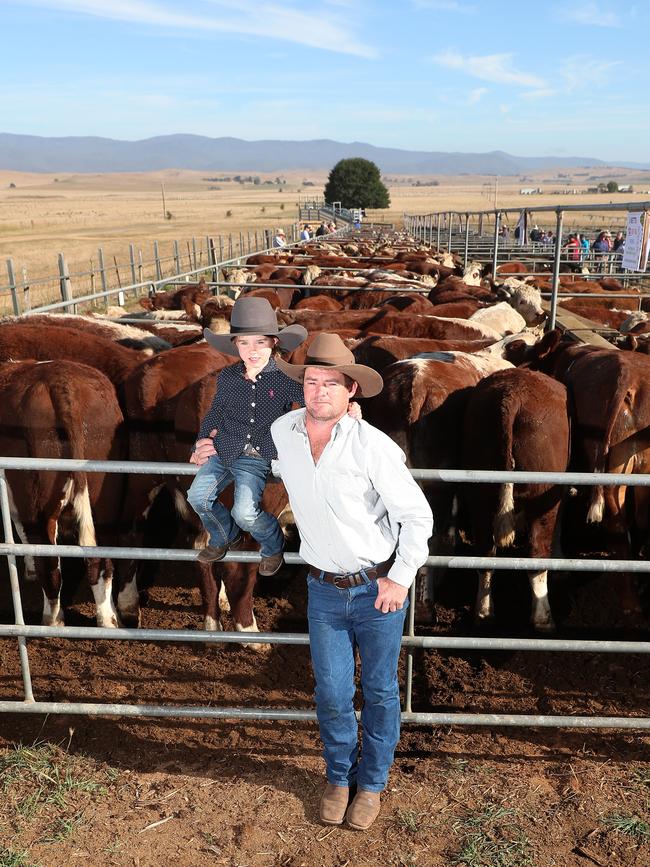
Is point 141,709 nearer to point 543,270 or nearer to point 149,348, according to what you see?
point 149,348

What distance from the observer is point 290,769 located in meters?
3.30

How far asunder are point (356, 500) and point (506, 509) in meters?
2.14

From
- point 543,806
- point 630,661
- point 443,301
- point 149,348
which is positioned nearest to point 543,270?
point 443,301

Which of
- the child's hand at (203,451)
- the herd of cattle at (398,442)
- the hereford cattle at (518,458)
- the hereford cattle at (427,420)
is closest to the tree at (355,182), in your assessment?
the herd of cattle at (398,442)

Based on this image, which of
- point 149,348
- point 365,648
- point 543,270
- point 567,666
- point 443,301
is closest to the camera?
point 365,648

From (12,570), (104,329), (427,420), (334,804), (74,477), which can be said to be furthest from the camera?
(104,329)

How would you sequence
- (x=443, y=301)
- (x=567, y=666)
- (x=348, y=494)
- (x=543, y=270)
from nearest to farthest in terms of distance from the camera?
1. (x=348, y=494)
2. (x=567, y=666)
3. (x=443, y=301)
4. (x=543, y=270)

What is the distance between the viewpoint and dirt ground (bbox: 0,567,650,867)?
283 cm

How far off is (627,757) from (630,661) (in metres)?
0.91

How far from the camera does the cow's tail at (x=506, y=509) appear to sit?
4.47 m

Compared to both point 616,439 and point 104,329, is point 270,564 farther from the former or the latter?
point 104,329

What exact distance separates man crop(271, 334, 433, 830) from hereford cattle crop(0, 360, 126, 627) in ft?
6.55

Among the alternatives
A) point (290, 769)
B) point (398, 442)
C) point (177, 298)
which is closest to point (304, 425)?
point (290, 769)

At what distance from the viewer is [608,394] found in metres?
4.70
